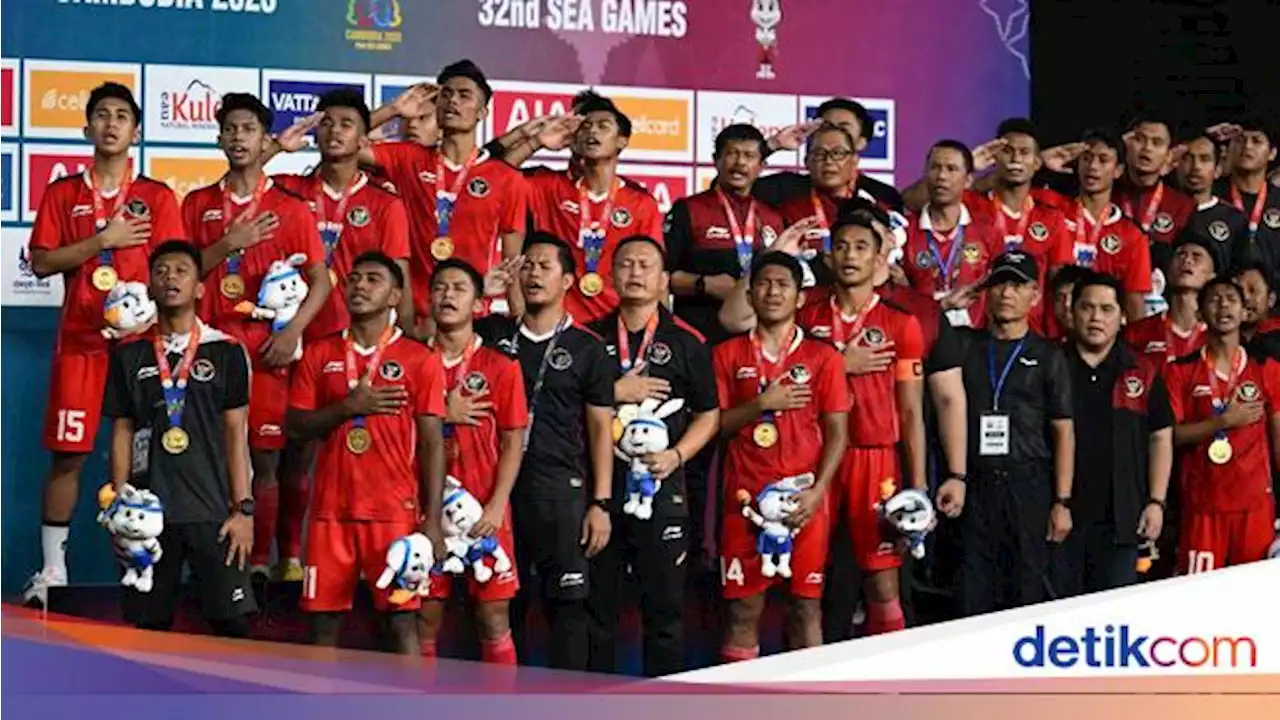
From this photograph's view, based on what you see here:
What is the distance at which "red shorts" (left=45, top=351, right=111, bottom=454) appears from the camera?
825 cm

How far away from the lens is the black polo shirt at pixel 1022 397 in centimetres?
848

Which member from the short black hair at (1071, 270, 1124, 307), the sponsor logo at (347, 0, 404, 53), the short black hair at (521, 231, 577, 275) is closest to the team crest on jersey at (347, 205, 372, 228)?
the short black hair at (521, 231, 577, 275)

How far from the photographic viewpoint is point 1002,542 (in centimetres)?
844

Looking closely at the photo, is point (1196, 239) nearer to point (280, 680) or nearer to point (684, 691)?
point (684, 691)

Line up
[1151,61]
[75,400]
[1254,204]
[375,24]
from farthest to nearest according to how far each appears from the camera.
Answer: [1151,61] → [1254,204] → [375,24] → [75,400]

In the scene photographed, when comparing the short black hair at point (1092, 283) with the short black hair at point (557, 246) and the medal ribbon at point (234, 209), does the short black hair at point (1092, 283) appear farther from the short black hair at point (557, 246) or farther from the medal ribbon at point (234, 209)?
the medal ribbon at point (234, 209)

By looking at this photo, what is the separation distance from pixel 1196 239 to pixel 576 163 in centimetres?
258

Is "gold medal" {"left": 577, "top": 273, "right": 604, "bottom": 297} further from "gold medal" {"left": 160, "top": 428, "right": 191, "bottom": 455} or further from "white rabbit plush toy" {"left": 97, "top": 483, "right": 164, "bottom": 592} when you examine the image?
"white rabbit plush toy" {"left": 97, "top": 483, "right": 164, "bottom": 592}

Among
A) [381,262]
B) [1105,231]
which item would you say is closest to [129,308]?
[381,262]

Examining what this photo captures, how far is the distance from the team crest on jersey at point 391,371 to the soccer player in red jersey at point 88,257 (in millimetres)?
1130

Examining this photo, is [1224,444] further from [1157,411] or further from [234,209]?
[234,209]

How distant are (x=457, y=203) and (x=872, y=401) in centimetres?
170

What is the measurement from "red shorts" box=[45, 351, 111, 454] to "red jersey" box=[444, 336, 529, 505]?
1.34 m

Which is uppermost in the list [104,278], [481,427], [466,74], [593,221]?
[466,74]
